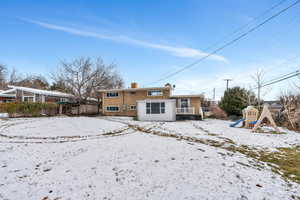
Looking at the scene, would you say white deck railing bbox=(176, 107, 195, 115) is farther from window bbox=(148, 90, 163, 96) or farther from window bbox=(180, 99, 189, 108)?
window bbox=(148, 90, 163, 96)

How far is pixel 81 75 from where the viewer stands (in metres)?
20.1

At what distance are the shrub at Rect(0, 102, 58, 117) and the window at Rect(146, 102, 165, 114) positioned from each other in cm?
1235

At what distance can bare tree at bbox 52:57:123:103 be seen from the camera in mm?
19844

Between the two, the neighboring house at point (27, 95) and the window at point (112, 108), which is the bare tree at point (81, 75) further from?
the window at point (112, 108)

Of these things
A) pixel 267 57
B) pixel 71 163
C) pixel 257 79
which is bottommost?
pixel 71 163

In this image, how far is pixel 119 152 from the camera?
430 centimetres

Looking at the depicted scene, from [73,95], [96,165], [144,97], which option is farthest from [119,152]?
[73,95]

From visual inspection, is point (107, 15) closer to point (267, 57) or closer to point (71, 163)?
point (71, 163)

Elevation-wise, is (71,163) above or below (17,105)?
below

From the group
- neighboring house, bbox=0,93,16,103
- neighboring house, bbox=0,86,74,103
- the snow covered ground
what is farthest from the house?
neighboring house, bbox=0,93,16,103

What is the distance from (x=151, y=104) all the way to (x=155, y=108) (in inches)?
25.5

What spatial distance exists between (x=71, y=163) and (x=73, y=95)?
64.4 feet

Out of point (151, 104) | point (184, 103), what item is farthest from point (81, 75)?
point (184, 103)

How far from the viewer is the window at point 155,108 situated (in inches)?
574
